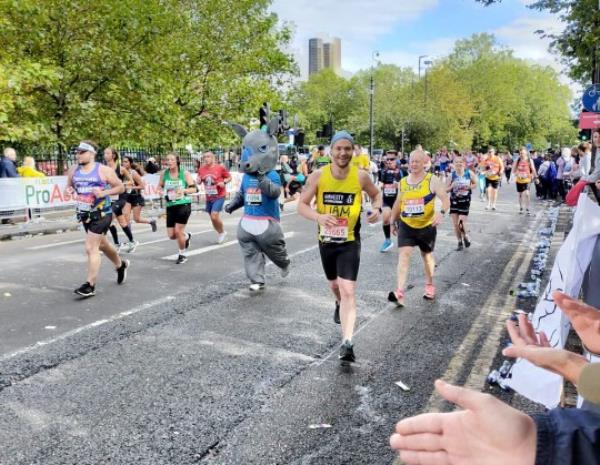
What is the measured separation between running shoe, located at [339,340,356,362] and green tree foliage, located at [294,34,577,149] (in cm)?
4227

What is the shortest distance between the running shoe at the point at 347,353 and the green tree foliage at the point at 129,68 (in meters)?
11.5

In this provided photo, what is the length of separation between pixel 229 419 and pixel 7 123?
13.9m

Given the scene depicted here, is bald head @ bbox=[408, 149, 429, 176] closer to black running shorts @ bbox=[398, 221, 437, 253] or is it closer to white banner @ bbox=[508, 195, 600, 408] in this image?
black running shorts @ bbox=[398, 221, 437, 253]

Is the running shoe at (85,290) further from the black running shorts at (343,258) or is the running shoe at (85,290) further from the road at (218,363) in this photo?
the black running shorts at (343,258)

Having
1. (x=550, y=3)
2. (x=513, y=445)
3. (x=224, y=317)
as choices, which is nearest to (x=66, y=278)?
(x=224, y=317)

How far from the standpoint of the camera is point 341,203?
5199 millimetres

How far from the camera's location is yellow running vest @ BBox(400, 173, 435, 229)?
7.05 metres

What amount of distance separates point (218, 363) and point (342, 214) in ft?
5.55

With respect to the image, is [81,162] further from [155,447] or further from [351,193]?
[155,447]

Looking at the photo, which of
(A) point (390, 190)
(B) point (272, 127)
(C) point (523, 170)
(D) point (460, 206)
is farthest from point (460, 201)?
(C) point (523, 170)

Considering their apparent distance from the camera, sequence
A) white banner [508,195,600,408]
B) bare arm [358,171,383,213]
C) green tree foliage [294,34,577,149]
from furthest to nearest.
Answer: green tree foliage [294,34,577,149] < bare arm [358,171,383,213] < white banner [508,195,600,408]

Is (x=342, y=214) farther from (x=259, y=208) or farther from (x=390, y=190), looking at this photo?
(x=390, y=190)

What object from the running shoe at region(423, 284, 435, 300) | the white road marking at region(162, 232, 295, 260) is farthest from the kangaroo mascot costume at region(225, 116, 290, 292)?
the white road marking at region(162, 232, 295, 260)

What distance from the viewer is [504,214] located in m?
17.4
